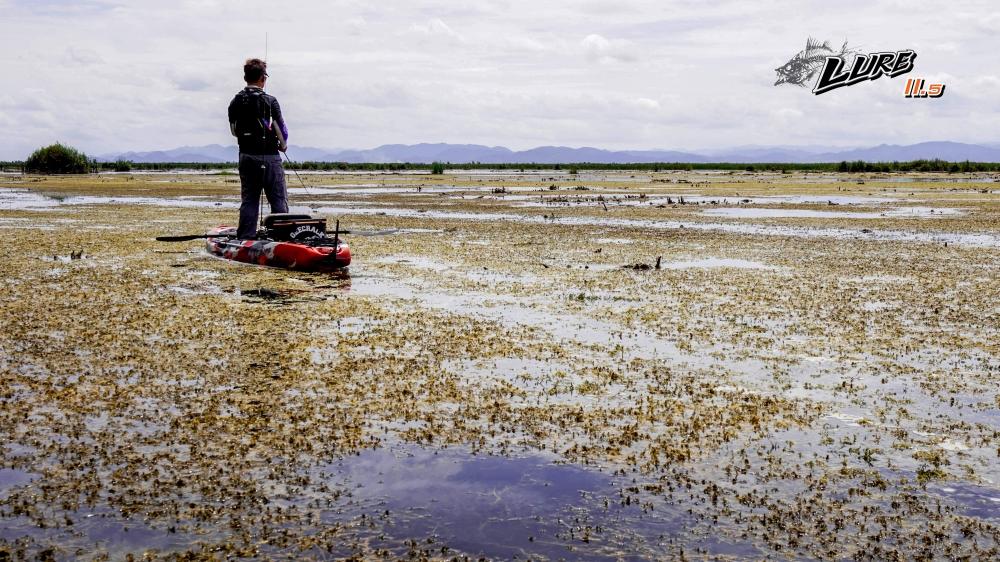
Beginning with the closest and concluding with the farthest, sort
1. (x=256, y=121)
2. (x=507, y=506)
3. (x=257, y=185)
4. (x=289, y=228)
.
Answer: (x=507, y=506), (x=256, y=121), (x=257, y=185), (x=289, y=228)

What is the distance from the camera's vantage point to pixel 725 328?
12.7 metres

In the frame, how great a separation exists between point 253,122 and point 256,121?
0.06 m

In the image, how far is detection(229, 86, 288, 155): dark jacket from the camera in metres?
17.8

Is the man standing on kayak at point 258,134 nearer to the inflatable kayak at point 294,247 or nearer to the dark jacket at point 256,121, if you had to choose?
the dark jacket at point 256,121

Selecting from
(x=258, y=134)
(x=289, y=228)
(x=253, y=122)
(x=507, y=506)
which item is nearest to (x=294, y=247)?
(x=289, y=228)

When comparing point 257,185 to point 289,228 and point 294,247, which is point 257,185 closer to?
point 289,228

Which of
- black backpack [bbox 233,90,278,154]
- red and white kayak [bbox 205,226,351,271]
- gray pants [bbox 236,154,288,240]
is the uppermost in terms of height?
black backpack [bbox 233,90,278,154]

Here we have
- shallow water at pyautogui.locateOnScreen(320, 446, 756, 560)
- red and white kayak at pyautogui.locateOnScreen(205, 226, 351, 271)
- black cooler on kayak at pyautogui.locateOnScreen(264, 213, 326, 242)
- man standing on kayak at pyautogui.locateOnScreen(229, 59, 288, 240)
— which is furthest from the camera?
black cooler on kayak at pyautogui.locateOnScreen(264, 213, 326, 242)

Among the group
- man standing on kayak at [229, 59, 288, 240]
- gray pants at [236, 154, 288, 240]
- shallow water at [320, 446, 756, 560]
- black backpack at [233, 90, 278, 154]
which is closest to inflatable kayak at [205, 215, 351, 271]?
gray pants at [236, 154, 288, 240]

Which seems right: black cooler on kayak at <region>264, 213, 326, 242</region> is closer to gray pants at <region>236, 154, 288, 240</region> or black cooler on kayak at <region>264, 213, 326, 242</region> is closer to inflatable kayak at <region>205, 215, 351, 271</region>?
inflatable kayak at <region>205, 215, 351, 271</region>

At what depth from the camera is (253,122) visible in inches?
709

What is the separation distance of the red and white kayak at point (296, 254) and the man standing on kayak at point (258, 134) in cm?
101

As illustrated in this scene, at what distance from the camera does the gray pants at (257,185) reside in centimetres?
1836

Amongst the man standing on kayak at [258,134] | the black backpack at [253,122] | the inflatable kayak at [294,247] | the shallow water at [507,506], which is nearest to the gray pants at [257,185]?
the man standing on kayak at [258,134]
